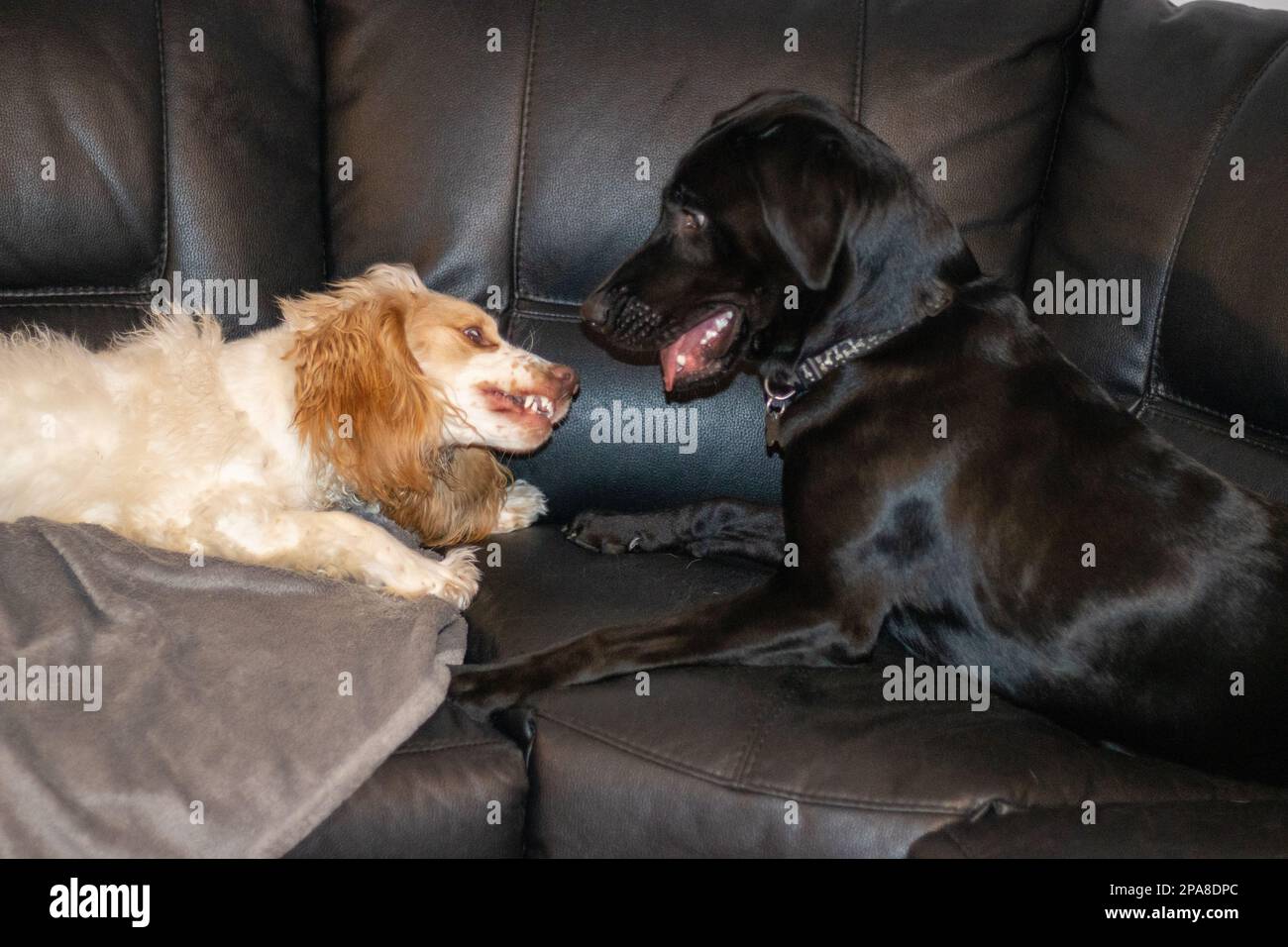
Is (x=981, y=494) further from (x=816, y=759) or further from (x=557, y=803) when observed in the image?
(x=557, y=803)

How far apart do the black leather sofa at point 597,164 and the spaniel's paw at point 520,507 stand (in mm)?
46

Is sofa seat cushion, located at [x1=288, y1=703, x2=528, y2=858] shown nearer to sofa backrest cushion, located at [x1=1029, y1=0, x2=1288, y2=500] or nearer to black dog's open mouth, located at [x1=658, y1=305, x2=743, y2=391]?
black dog's open mouth, located at [x1=658, y1=305, x2=743, y2=391]

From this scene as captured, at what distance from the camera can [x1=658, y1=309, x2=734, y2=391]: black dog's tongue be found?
2203mm

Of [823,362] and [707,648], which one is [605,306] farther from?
[707,648]

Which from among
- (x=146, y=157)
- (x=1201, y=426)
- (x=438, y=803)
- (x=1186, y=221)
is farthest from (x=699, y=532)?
(x=146, y=157)

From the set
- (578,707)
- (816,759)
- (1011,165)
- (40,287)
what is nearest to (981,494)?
(816,759)

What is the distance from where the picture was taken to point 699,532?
2.60m

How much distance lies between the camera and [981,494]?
6.60 feet

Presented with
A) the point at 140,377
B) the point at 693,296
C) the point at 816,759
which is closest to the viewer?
the point at 816,759

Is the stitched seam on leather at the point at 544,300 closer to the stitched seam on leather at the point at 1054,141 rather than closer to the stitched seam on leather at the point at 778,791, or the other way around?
the stitched seam on leather at the point at 1054,141

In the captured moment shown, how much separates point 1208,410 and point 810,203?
101cm

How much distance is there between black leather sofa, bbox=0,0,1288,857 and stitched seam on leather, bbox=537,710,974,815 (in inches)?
13.2

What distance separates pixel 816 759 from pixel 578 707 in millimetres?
406

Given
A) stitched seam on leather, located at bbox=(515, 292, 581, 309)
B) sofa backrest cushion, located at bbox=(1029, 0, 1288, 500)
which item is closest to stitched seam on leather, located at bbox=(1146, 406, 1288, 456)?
sofa backrest cushion, located at bbox=(1029, 0, 1288, 500)
